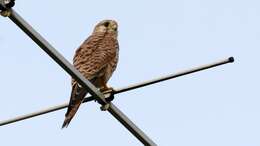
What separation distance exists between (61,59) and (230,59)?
113cm

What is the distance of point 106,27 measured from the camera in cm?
1066

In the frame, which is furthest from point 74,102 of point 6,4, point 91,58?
point 6,4

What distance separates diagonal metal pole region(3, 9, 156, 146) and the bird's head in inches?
204

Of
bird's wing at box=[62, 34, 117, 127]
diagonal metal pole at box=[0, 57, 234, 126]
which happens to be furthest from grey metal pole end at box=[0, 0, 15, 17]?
bird's wing at box=[62, 34, 117, 127]

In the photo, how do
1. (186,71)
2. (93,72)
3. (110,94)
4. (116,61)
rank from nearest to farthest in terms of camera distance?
(186,71), (110,94), (93,72), (116,61)

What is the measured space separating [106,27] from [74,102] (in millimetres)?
3368

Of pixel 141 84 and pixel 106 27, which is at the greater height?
pixel 141 84

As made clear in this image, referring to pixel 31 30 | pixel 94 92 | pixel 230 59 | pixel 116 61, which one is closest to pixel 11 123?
pixel 94 92

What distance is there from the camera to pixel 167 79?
5.12m

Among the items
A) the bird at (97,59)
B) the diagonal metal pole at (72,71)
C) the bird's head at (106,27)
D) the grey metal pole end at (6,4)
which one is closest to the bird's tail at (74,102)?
the bird at (97,59)

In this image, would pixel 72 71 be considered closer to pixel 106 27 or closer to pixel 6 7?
pixel 6 7

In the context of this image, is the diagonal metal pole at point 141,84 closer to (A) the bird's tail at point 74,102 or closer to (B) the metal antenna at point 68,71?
(B) the metal antenna at point 68,71

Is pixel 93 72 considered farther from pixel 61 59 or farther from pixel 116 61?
pixel 61 59

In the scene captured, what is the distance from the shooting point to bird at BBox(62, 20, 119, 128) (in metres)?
8.53
